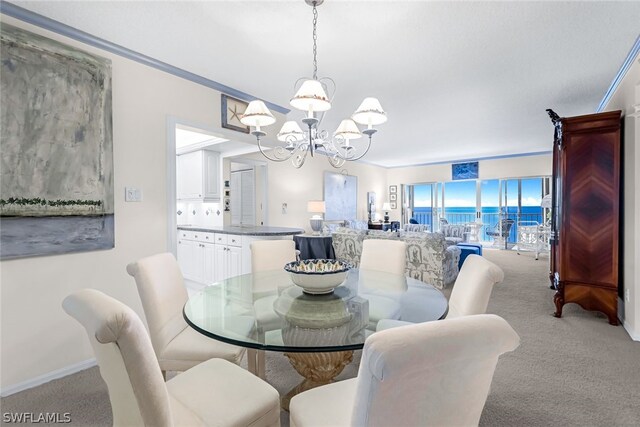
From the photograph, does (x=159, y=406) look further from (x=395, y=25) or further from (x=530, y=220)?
(x=530, y=220)

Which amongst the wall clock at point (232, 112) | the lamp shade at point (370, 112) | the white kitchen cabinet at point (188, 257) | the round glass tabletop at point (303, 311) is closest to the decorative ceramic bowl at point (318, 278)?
the round glass tabletop at point (303, 311)

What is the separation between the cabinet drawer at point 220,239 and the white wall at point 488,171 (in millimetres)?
6268

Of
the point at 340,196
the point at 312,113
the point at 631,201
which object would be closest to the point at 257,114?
the point at 312,113

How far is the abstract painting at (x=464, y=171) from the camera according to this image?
8742mm

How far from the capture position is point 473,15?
2100 mm

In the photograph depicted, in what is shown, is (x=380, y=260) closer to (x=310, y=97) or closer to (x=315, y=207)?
(x=310, y=97)

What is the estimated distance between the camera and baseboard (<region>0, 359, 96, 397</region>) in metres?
1.99

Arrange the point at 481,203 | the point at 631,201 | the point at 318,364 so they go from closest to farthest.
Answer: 1. the point at 318,364
2. the point at 631,201
3. the point at 481,203

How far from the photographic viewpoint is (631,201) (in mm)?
2809

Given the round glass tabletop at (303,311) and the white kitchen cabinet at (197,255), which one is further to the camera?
the white kitchen cabinet at (197,255)

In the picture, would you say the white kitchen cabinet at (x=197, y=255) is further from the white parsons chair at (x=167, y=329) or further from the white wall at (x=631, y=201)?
the white wall at (x=631, y=201)

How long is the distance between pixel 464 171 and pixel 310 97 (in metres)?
8.17

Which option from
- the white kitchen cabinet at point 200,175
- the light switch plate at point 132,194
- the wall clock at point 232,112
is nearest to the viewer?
the light switch plate at point 132,194

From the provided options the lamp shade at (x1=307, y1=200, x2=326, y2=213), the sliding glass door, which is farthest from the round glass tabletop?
the sliding glass door
